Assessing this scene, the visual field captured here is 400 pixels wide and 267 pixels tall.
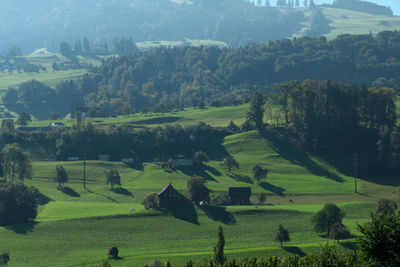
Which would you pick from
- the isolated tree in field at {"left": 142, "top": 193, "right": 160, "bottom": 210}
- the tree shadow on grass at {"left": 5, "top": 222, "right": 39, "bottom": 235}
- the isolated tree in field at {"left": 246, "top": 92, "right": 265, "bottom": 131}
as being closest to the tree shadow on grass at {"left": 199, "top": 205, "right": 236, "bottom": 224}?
the isolated tree in field at {"left": 142, "top": 193, "right": 160, "bottom": 210}

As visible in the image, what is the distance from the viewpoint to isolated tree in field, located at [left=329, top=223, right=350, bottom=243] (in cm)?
9769

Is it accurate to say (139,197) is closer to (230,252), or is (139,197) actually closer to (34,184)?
(34,184)

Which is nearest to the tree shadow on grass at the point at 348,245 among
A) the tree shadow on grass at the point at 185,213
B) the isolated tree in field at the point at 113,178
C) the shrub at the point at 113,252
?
the tree shadow on grass at the point at 185,213

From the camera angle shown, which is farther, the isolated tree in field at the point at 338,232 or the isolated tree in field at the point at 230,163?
the isolated tree in field at the point at 230,163

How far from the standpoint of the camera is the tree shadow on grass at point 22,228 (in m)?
104

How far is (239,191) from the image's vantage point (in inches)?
4909

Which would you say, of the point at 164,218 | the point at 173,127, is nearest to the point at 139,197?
the point at 164,218

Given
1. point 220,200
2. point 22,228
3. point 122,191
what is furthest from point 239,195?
point 22,228

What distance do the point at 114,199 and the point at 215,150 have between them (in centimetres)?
4965

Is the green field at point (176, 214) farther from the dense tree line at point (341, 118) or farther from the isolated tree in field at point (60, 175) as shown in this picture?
the dense tree line at point (341, 118)

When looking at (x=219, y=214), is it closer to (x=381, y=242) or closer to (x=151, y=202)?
(x=151, y=202)

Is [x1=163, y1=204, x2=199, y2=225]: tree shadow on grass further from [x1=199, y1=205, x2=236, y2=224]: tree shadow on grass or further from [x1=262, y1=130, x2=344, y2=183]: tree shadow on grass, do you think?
[x1=262, y1=130, x2=344, y2=183]: tree shadow on grass

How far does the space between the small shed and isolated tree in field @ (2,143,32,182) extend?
52.2 m

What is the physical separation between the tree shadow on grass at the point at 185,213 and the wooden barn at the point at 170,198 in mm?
1553
